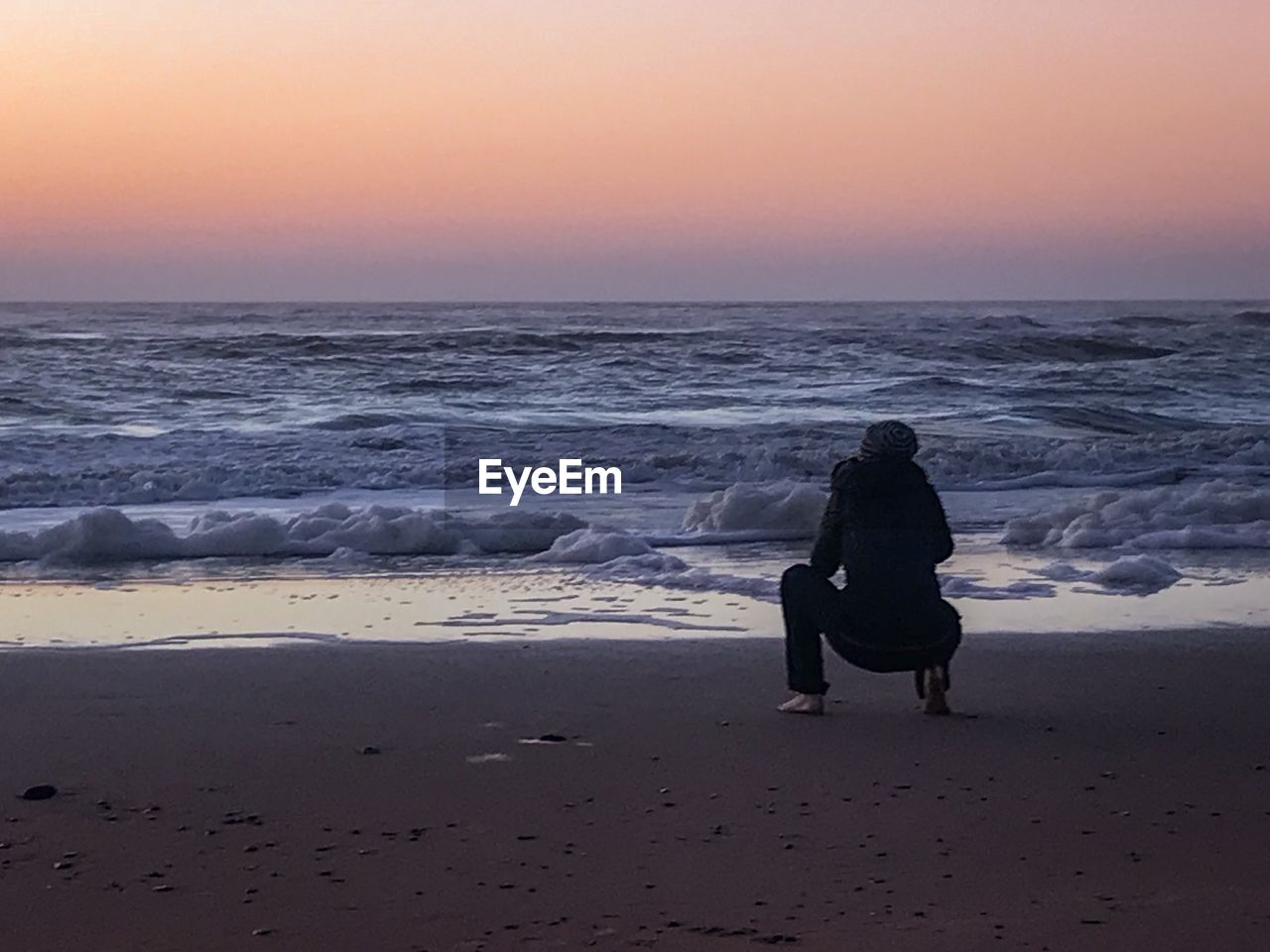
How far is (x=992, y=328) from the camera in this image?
4344 centimetres

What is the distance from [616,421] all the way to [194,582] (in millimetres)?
14484

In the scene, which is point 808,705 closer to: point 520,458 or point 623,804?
point 623,804

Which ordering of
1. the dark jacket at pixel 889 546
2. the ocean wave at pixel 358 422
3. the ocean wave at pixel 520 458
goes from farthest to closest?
1. the ocean wave at pixel 358 422
2. the ocean wave at pixel 520 458
3. the dark jacket at pixel 889 546

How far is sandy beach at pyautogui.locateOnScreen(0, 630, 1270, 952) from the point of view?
13.3ft

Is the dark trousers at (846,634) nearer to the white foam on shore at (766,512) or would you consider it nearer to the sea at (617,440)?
the sea at (617,440)

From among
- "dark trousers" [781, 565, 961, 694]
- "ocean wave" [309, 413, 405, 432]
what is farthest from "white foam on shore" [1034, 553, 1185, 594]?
"ocean wave" [309, 413, 405, 432]

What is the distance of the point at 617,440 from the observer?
2120 cm

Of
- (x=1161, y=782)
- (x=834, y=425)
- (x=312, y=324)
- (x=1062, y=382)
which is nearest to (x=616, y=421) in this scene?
(x=834, y=425)

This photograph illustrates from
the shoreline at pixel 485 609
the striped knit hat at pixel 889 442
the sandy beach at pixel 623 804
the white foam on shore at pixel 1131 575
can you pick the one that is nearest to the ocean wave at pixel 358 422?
the shoreline at pixel 485 609

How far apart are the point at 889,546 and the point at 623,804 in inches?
60.8

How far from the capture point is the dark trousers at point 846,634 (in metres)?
6.12

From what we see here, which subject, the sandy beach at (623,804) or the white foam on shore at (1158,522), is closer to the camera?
the sandy beach at (623,804)

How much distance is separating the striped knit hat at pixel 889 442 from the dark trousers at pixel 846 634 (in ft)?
1.63

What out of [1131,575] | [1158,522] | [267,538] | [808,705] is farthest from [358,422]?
[808,705]
